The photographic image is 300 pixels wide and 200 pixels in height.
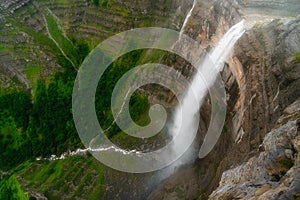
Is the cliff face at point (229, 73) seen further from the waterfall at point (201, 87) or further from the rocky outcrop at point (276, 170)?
the waterfall at point (201, 87)

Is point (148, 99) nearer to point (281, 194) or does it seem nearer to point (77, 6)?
point (77, 6)

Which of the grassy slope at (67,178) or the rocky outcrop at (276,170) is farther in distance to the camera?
the grassy slope at (67,178)

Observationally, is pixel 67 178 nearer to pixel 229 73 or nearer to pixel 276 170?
pixel 229 73

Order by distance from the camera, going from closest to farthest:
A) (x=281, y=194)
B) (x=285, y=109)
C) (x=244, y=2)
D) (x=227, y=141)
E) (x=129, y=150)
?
1. (x=281, y=194)
2. (x=285, y=109)
3. (x=227, y=141)
4. (x=244, y=2)
5. (x=129, y=150)

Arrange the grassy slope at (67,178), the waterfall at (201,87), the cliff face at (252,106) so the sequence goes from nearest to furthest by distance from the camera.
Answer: the cliff face at (252,106), the waterfall at (201,87), the grassy slope at (67,178)

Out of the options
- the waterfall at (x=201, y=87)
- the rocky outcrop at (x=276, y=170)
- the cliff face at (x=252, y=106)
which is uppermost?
the waterfall at (x=201, y=87)

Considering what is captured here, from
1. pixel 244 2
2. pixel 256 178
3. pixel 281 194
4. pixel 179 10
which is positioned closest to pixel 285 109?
pixel 256 178

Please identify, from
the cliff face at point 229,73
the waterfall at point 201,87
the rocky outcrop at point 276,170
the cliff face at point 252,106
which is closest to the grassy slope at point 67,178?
the cliff face at point 229,73

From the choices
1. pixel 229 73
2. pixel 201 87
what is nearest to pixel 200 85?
pixel 201 87
